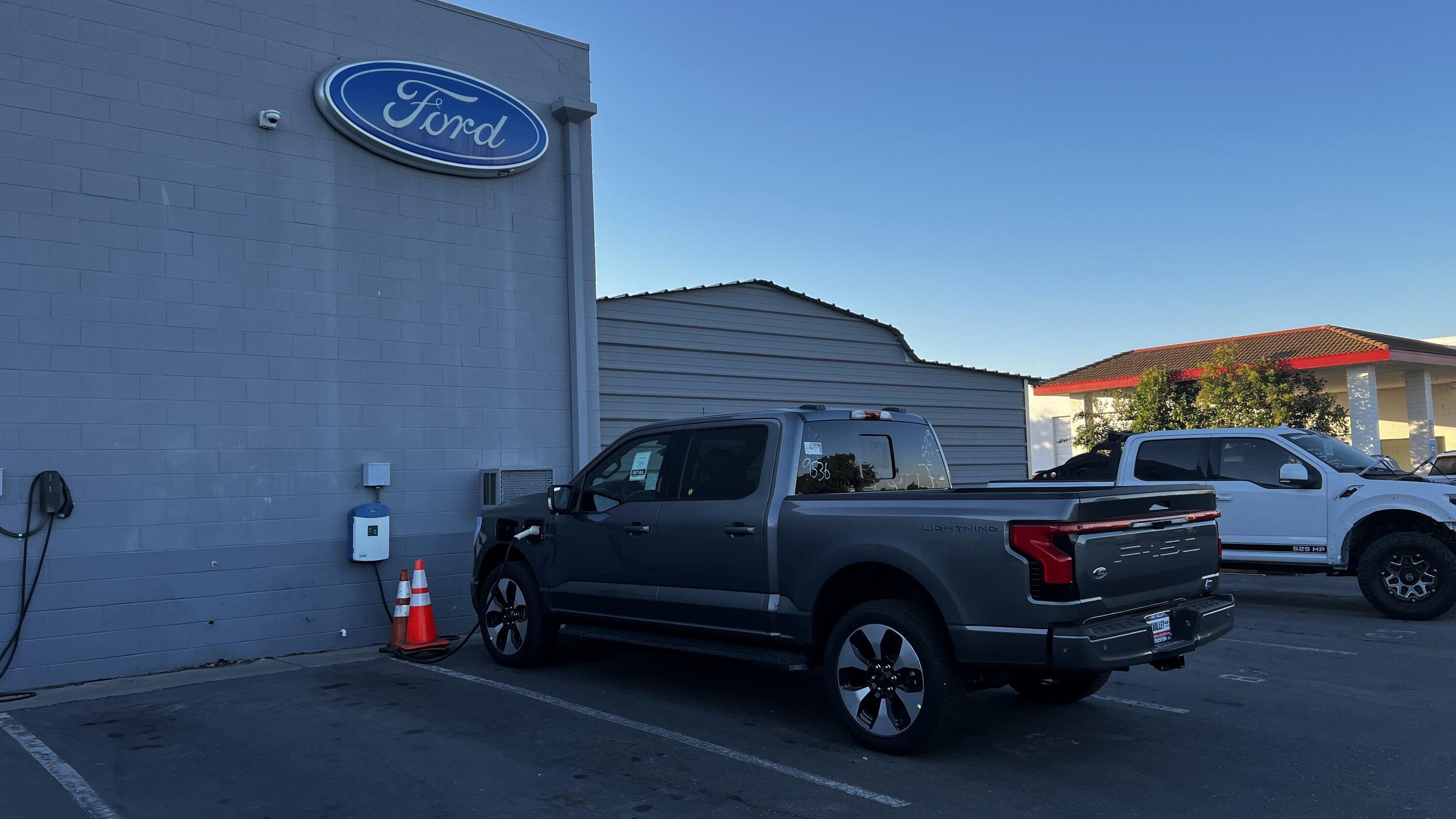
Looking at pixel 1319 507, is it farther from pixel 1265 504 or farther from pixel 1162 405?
pixel 1162 405

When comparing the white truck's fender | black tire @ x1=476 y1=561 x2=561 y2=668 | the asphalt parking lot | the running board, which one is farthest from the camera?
the white truck's fender

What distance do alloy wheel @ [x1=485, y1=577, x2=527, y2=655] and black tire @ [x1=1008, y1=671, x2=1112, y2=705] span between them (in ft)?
12.2

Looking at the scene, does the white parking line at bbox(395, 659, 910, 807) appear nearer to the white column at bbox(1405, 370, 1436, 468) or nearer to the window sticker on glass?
the window sticker on glass

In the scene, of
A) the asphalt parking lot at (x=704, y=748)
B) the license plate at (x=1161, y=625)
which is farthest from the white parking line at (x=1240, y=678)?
the license plate at (x=1161, y=625)

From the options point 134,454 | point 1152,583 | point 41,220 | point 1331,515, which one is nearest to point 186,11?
point 41,220

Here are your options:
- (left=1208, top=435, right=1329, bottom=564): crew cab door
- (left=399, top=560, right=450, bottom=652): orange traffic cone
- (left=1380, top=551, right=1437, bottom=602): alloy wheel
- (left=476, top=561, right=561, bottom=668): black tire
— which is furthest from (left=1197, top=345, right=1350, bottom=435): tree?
(left=399, top=560, right=450, bottom=652): orange traffic cone

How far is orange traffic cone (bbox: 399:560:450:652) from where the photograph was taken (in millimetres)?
8570

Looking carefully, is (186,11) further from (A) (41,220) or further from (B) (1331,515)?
(B) (1331,515)

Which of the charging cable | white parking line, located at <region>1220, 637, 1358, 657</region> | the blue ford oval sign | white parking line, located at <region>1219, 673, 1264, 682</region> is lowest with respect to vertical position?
white parking line, located at <region>1220, 637, 1358, 657</region>

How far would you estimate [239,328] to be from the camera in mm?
8602

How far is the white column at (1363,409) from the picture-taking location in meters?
27.2

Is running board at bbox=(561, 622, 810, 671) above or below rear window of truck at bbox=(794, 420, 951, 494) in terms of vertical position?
below

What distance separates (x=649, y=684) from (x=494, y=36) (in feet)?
22.4

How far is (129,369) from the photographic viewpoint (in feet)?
26.4
